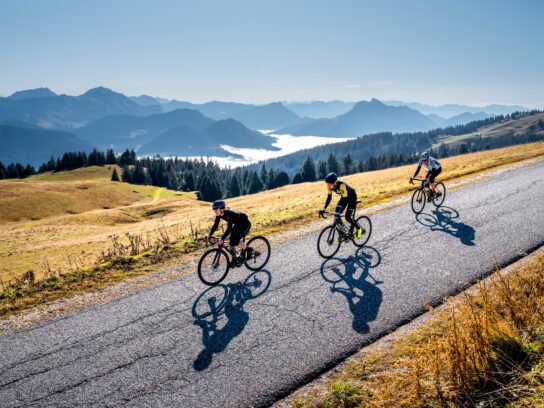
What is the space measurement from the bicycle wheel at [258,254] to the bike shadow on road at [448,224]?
26.7ft

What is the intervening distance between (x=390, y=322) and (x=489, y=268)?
506 cm

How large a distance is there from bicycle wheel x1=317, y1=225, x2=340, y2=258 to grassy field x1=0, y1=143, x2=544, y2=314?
5058 millimetres

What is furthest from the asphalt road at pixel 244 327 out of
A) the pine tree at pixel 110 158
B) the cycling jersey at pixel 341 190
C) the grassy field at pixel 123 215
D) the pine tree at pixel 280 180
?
the pine tree at pixel 110 158

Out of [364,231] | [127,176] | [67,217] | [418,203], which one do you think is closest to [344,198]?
[364,231]

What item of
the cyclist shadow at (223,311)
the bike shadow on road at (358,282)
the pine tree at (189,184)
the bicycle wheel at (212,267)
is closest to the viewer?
the cyclist shadow at (223,311)

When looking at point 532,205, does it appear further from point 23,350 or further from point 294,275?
point 23,350

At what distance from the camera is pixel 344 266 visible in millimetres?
12180

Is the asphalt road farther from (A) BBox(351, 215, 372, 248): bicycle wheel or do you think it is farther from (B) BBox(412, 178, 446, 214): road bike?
(B) BBox(412, 178, 446, 214): road bike

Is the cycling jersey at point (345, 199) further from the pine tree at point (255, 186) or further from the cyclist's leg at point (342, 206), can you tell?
the pine tree at point (255, 186)

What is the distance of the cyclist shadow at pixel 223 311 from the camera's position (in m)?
7.95

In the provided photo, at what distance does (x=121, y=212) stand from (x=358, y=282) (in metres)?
61.3

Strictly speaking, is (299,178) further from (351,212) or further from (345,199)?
(345,199)

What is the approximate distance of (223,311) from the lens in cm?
952

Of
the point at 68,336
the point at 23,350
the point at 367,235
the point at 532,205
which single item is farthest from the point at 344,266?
the point at 532,205
